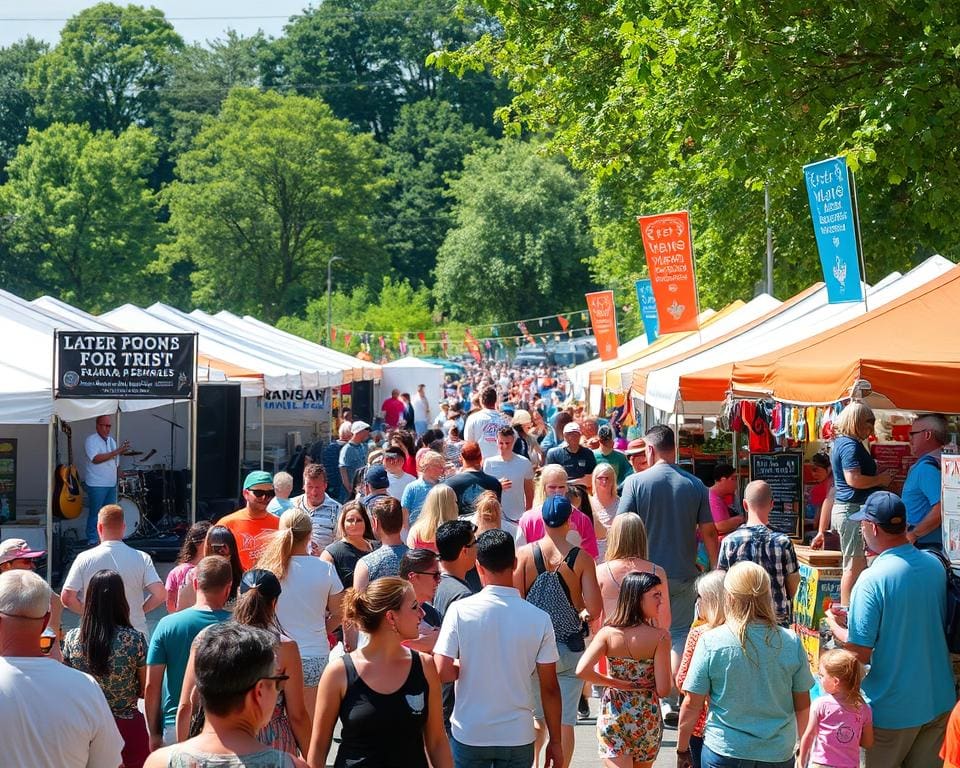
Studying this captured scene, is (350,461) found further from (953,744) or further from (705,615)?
(953,744)

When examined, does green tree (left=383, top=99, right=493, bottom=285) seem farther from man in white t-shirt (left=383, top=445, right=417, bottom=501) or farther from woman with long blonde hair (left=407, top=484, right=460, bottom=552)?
woman with long blonde hair (left=407, top=484, right=460, bottom=552)

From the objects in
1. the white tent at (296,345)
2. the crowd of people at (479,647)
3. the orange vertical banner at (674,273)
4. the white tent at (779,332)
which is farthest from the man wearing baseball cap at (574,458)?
the white tent at (296,345)

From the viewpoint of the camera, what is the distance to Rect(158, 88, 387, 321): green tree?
2881 inches

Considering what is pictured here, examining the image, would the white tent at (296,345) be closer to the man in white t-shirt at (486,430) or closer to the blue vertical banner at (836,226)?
the man in white t-shirt at (486,430)

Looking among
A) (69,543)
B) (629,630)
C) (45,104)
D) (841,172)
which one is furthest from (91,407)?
(45,104)

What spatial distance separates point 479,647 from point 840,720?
6.00 ft

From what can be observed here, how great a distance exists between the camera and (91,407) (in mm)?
12930

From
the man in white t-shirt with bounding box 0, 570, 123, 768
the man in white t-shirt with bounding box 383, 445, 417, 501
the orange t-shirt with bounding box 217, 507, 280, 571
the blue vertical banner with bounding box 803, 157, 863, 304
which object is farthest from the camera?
the man in white t-shirt with bounding box 383, 445, 417, 501

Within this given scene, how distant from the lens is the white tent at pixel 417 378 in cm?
3484

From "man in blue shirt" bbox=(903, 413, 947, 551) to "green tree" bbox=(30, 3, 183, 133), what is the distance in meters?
83.1

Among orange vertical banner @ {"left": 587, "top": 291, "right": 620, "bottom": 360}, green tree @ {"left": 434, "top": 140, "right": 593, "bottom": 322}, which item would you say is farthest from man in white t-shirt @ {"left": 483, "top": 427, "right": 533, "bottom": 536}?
green tree @ {"left": 434, "top": 140, "right": 593, "bottom": 322}

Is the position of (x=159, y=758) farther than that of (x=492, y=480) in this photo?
No

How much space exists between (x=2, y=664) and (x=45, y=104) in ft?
284

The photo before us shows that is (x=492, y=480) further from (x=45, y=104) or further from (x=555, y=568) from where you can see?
(x=45, y=104)
